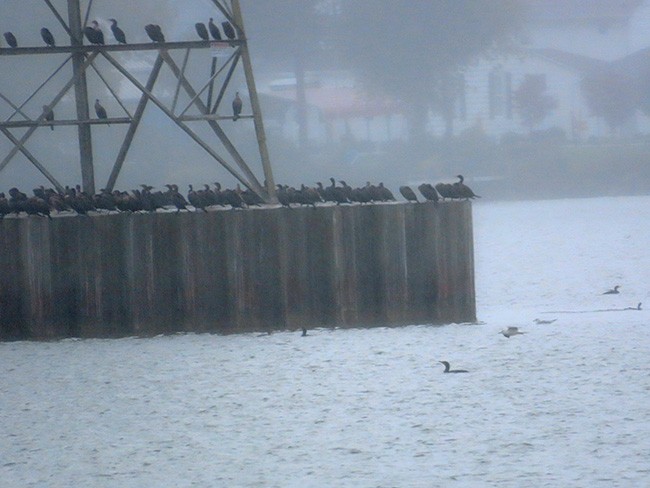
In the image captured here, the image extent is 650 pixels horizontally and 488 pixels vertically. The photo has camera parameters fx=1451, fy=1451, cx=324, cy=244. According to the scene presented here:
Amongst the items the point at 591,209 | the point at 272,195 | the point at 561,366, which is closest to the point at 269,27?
the point at 591,209

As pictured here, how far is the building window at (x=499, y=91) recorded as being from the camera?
9141 centimetres

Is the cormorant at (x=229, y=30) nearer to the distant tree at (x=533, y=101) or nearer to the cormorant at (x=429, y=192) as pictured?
the cormorant at (x=429, y=192)

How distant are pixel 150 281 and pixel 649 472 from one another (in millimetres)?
9270

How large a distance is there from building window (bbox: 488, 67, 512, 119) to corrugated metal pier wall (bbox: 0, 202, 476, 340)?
73971 mm

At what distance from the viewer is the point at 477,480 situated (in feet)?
32.9

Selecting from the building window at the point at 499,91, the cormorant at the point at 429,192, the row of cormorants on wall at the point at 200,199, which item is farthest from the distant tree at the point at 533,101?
the cormorant at the point at 429,192

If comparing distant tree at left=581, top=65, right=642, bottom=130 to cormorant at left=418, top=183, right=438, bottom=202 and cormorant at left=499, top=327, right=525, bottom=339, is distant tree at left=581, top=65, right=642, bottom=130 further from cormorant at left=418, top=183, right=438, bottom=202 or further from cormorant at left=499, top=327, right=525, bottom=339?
cormorant at left=499, top=327, right=525, bottom=339

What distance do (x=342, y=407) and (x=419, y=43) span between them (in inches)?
2886

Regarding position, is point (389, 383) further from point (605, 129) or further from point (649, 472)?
point (605, 129)

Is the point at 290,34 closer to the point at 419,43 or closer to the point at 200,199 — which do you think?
the point at 419,43

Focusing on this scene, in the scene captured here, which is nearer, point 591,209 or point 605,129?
point 591,209

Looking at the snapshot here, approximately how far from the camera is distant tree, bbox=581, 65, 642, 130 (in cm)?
8831

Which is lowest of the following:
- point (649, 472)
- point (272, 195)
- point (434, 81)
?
point (649, 472)

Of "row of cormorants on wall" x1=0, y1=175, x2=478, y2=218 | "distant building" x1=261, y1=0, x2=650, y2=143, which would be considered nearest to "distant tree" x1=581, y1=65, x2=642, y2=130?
"distant building" x1=261, y1=0, x2=650, y2=143
